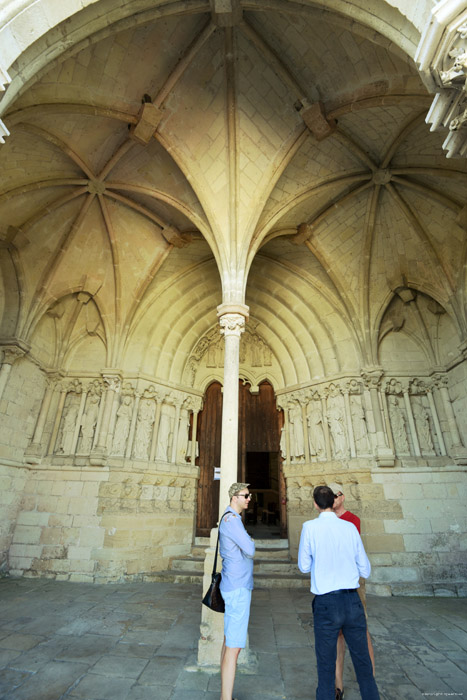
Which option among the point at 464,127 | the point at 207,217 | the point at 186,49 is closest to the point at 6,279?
the point at 207,217

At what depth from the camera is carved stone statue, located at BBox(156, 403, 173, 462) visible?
26.6ft

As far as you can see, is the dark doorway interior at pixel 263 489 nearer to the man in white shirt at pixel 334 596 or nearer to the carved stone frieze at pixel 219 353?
the carved stone frieze at pixel 219 353

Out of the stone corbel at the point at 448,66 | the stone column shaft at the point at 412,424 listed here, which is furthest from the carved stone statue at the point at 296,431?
the stone corbel at the point at 448,66

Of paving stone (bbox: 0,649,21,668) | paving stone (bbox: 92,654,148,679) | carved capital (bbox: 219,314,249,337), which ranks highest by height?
carved capital (bbox: 219,314,249,337)

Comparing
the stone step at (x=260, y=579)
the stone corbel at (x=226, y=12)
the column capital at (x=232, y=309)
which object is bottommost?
the stone step at (x=260, y=579)

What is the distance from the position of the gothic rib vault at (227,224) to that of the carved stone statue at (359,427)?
9 centimetres

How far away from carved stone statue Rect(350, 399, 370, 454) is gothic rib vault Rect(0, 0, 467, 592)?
9 cm

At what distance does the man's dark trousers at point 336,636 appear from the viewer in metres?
2.12

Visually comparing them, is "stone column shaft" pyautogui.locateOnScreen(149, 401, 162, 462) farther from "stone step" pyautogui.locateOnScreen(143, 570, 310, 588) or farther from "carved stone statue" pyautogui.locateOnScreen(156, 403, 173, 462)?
"stone step" pyautogui.locateOnScreen(143, 570, 310, 588)

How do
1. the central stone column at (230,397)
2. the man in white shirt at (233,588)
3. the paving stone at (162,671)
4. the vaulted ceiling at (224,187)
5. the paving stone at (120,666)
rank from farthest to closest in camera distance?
the vaulted ceiling at (224,187), the central stone column at (230,397), the paving stone at (120,666), the paving stone at (162,671), the man in white shirt at (233,588)

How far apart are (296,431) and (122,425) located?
3.86 metres

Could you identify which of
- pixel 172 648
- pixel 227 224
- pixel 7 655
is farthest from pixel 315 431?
pixel 7 655

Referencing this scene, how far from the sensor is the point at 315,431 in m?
8.05

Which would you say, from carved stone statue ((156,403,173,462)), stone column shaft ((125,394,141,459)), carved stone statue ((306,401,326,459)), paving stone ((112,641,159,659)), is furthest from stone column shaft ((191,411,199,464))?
paving stone ((112,641,159,659))
